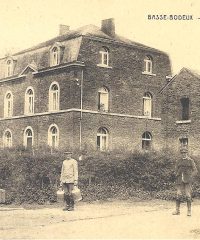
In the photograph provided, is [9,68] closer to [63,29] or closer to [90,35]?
[63,29]

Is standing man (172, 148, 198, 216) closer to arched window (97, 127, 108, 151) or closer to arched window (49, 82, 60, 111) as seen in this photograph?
arched window (97, 127, 108, 151)

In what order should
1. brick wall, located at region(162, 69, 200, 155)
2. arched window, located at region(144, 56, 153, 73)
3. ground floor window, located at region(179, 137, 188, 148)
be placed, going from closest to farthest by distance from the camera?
brick wall, located at region(162, 69, 200, 155) < ground floor window, located at region(179, 137, 188, 148) < arched window, located at region(144, 56, 153, 73)

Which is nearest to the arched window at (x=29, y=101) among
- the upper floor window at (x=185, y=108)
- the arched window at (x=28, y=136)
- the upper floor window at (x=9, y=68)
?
the arched window at (x=28, y=136)

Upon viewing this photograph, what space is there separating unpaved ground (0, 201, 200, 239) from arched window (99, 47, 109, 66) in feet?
57.6

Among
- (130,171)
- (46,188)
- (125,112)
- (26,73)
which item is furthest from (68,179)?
(26,73)

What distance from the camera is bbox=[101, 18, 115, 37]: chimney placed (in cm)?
3306

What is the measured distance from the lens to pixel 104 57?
31.8 meters

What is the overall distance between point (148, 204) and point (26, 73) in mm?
20633

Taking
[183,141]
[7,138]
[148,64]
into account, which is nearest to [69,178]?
[183,141]

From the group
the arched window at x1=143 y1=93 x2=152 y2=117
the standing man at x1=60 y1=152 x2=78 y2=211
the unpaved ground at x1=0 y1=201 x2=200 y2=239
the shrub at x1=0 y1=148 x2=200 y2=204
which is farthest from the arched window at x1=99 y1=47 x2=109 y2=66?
the standing man at x1=60 y1=152 x2=78 y2=211

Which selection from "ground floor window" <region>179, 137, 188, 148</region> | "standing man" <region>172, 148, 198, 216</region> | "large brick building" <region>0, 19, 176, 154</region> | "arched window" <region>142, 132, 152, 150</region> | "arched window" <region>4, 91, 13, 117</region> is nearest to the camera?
"standing man" <region>172, 148, 198, 216</region>

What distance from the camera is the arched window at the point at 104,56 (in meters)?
31.5

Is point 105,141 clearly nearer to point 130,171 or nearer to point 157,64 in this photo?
point 157,64

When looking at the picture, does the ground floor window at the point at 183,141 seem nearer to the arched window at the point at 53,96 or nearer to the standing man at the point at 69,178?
the arched window at the point at 53,96
